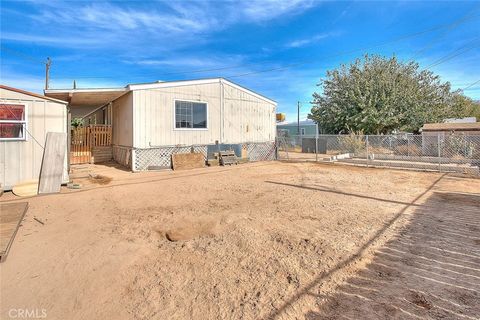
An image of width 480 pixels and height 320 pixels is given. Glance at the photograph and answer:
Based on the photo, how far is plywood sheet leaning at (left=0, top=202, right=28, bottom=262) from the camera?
4.01 m

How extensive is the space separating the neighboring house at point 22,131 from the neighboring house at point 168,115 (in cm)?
345

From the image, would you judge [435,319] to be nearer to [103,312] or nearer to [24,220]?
[103,312]

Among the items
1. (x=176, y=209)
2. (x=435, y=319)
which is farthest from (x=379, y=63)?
(x=435, y=319)

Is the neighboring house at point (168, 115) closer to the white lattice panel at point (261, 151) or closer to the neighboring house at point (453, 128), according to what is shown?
the white lattice panel at point (261, 151)

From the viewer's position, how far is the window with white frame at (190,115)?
1320cm

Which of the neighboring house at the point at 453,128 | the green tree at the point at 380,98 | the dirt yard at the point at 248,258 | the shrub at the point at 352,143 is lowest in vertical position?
the dirt yard at the point at 248,258

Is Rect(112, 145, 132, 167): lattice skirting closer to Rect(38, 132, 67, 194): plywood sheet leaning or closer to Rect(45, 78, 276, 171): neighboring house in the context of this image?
Rect(45, 78, 276, 171): neighboring house

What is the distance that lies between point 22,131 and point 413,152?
62.9 feet

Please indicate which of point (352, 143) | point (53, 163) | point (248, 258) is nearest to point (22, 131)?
point (53, 163)

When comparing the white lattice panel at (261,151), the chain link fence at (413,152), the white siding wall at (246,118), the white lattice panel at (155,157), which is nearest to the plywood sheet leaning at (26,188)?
the white lattice panel at (155,157)

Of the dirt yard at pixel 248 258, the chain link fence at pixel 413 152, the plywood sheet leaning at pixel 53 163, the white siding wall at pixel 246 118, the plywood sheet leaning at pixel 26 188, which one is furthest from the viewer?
the white siding wall at pixel 246 118

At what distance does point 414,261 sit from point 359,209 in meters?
2.39

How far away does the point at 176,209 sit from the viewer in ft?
20.0

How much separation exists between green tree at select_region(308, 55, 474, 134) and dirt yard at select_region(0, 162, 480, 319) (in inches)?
682
